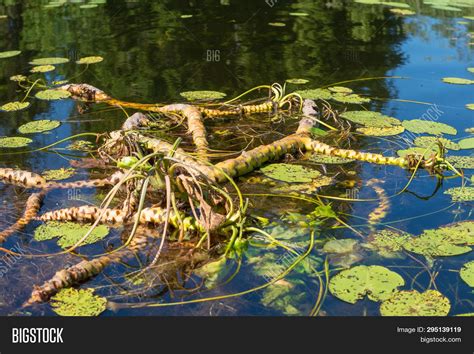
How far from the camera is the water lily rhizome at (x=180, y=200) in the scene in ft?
A: 11.5

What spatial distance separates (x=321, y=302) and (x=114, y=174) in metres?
1.73

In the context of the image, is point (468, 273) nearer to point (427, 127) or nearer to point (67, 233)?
point (67, 233)

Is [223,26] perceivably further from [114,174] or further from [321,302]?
[321,302]

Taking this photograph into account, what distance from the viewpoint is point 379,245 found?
148 inches

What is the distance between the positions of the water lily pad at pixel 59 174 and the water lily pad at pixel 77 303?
1451 mm

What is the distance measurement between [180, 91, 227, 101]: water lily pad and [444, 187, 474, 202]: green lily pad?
2459 millimetres

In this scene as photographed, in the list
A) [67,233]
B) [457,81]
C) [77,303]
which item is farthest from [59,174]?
[457,81]

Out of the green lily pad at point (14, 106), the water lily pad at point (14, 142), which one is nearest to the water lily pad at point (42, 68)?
the green lily pad at point (14, 106)

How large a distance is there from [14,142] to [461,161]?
3185mm

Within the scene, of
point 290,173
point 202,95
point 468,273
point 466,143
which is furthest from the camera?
point 202,95

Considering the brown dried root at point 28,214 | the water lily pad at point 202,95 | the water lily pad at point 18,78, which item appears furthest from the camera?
the water lily pad at point 18,78

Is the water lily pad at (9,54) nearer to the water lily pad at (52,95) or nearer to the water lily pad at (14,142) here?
the water lily pad at (52,95)

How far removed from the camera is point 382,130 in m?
5.44

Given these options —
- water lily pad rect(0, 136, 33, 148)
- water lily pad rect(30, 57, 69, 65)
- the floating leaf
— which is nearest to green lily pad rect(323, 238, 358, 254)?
water lily pad rect(0, 136, 33, 148)
